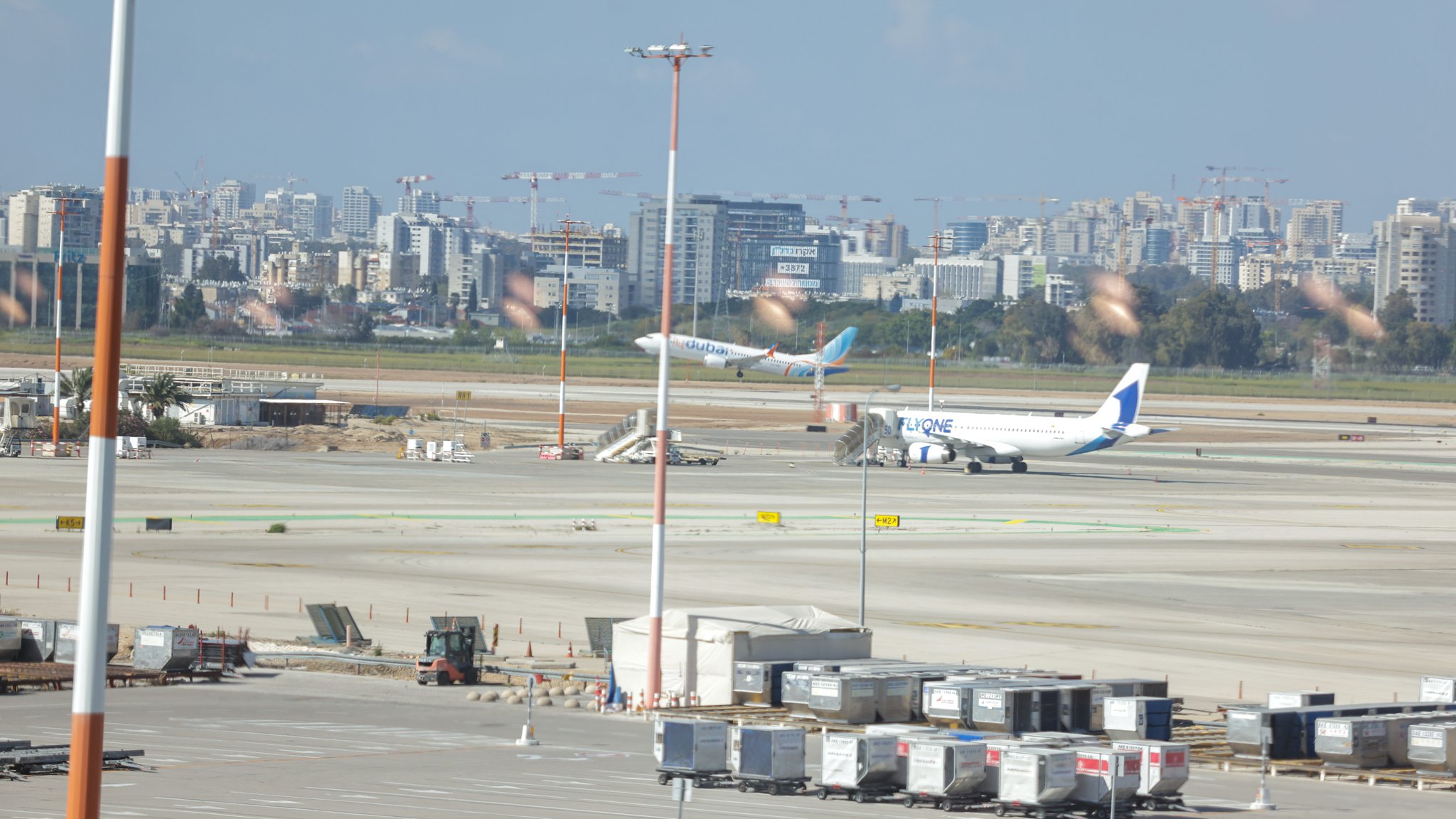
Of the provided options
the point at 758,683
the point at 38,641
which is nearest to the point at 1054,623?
the point at 758,683

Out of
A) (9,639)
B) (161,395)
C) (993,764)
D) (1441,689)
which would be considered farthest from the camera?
(161,395)

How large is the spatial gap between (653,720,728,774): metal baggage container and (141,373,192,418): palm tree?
91642 millimetres

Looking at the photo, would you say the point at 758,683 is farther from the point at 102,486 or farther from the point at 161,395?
the point at 161,395

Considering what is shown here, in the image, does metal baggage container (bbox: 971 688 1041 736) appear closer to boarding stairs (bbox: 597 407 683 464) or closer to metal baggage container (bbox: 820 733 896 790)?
metal baggage container (bbox: 820 733 896 790)

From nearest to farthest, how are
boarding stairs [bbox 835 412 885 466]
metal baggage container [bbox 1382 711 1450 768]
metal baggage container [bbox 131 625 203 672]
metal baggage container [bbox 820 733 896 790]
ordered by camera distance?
metal baggage container [bbox 820 733 896 790] → metal baggage container [bbox 1382 711 1450 768] → metal baggage container [bbox 131 625 203 672] → boarding stairs [bbox 835 412 885 466]

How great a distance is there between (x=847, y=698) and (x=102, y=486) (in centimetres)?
2262

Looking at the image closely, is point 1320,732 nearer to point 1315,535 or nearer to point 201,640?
point 201,640

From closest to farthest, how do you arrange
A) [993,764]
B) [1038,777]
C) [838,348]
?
[1038,777], [993,764], [838,348]

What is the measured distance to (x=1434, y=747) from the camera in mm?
30297

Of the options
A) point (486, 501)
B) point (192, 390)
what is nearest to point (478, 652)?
point (486, 501)

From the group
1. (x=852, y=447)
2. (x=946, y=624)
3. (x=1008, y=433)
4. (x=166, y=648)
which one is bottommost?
(x=166, y=648)

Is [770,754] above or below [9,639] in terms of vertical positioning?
below

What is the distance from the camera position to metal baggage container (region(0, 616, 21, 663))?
3966 centimetres

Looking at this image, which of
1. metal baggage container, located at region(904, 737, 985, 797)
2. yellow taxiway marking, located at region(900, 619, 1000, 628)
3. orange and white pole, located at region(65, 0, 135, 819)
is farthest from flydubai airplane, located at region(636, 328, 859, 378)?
orange and white pole, located at region(65, 0, 135, 819)
